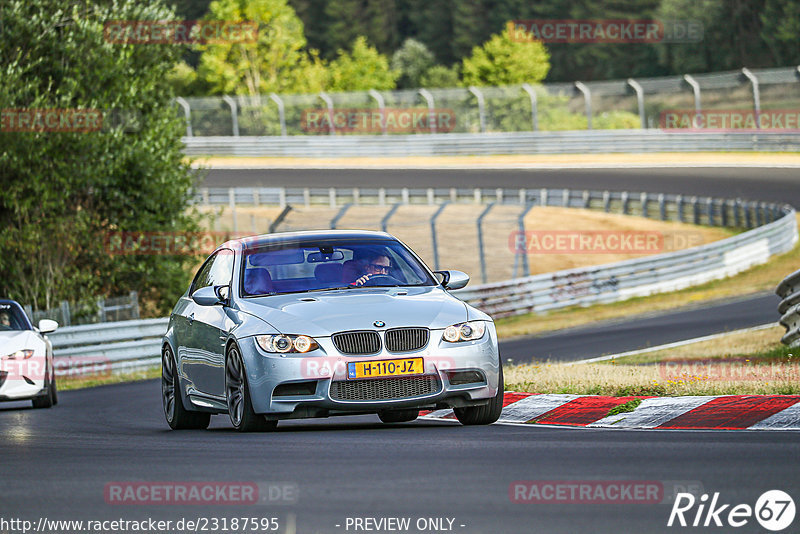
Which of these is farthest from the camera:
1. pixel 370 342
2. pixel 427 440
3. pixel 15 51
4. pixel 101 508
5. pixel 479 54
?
pixel 479 54

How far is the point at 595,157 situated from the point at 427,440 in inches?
1739

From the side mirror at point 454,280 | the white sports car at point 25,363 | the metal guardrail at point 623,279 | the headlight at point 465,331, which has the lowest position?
the metal guardrail at point 623,279

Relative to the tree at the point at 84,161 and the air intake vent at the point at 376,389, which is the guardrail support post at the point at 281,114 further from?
the air intake vent at the point at 376,389

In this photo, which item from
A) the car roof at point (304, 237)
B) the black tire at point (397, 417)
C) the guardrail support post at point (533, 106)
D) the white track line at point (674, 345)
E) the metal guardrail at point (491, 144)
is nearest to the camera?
the car roof at point (304, 237)

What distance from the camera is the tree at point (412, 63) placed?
102 m

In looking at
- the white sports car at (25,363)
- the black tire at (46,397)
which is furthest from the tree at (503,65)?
the black tire at (46,397)

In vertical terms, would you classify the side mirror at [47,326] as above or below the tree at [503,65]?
above

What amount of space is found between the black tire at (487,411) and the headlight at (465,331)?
31 cm

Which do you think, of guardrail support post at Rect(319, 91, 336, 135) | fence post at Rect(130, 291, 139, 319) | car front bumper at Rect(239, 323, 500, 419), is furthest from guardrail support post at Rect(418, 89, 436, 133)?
car front bumper at Rect(239, 323, 500, 419)

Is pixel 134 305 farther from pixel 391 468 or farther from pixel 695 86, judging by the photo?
pixel 695 86

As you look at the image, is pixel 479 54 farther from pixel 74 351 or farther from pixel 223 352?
pixel 223 352

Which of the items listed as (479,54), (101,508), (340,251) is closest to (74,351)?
(340,251)

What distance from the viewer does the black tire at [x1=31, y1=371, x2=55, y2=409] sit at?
15.0 m

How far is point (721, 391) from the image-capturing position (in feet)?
32.4
